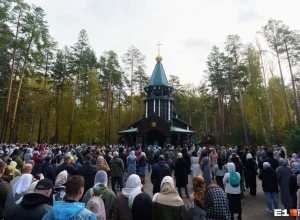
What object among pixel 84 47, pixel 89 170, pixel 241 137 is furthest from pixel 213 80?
pixel 89 170

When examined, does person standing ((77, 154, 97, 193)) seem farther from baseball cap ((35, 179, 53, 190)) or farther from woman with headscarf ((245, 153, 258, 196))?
woman with headscarf ((245, 153, 258, 196))

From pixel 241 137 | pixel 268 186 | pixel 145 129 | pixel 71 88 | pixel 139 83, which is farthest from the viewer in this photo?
Answer: pixel 139 83

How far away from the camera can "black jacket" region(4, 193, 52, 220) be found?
2.60m

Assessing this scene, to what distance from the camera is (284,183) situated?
6.99 meters

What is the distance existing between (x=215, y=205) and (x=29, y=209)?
286cm

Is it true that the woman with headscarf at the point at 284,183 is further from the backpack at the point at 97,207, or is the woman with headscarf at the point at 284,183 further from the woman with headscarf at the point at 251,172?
the backpack at the point at 97,207

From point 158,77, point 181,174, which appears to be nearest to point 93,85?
point 158,77

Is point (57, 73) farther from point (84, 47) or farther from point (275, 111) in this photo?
point (275, 111)

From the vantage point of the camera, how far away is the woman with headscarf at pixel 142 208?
3.43m

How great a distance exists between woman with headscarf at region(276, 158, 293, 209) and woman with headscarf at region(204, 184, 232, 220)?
455cm

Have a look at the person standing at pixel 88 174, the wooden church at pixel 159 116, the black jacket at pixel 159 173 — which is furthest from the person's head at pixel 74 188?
the wooden church at pixel 159 116

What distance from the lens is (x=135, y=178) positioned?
396 cm

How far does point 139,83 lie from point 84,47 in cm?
1210

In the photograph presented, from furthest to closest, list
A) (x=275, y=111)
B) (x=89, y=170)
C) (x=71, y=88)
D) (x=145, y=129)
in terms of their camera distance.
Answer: (x=71, y=88) < (x=275, y=111) < (x=145, y=129) < (x=89, y=170)
